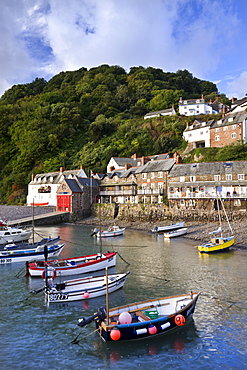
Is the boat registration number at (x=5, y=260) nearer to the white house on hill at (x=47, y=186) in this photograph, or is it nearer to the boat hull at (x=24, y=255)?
the boat hull at (x=24, y=255)

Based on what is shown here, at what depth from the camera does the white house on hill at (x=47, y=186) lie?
68812mm

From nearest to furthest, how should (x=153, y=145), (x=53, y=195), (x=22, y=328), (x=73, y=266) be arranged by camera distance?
(x=22, y=328) < (x=73, y=266) < (x=53, y=195) < (x=153, y=145)

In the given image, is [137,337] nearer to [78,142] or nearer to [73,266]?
[73,266]

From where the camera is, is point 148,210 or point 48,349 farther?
point 148,210

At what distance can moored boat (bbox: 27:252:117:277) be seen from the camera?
22.5 m

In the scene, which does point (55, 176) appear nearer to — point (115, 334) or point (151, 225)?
point (151, 225)

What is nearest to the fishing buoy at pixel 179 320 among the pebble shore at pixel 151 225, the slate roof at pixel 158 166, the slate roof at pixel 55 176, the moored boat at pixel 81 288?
the moored boat at pixel 81 288

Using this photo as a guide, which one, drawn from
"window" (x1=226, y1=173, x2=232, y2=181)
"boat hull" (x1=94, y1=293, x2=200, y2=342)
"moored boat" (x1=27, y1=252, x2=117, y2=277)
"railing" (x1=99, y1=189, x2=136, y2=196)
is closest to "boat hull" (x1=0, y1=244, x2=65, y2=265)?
"moored boat" (x1=27, y1=252, x2=117, y2=277)

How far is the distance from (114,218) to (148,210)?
8455 millimetres

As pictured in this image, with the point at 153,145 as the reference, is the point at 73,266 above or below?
below

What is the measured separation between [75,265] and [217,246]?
15.5 meters

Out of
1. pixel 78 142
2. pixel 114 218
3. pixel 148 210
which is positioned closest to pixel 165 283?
pixel 148 210

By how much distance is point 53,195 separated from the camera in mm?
69562

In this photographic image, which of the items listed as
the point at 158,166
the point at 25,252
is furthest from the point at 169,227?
the point at 25,252
